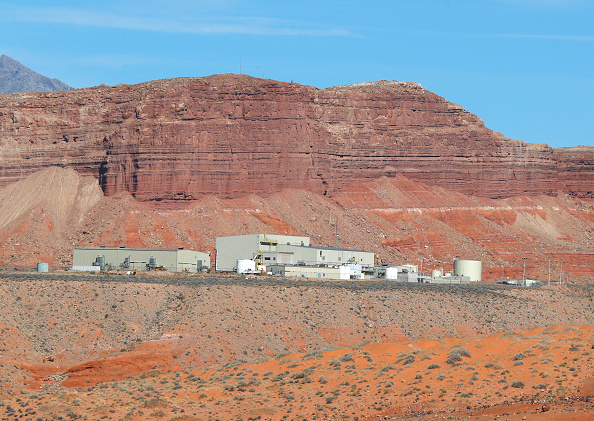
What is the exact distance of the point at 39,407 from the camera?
4372 centimetres

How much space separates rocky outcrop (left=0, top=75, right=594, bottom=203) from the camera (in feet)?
463

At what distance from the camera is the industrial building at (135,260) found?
343ft

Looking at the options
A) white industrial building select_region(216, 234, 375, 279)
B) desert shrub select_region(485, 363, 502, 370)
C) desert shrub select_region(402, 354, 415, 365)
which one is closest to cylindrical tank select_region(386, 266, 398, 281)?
white industrial building select_region(216, 234, 375, 279)

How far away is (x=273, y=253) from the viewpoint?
352 ft

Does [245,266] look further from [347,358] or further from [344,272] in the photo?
[347,358]

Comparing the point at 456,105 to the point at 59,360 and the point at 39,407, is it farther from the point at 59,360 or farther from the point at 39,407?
the point at 39,407

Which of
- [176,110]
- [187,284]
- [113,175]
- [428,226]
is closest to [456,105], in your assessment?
[428,226]

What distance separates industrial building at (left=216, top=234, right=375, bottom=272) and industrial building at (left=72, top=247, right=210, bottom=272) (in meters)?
4.55

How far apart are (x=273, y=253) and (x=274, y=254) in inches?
6.8

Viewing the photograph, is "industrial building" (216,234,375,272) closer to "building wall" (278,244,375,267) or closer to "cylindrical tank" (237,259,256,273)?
"building wall" (278,244,375,267)

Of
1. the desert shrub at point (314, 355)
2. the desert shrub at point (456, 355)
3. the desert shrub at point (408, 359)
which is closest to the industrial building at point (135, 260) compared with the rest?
the desert shrub at point (314, 355)

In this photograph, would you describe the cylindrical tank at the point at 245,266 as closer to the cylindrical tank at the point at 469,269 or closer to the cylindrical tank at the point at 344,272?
the cylindrical tank at the point at 344,272

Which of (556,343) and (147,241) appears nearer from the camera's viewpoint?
(556,343)

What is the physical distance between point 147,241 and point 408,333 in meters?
57.2
